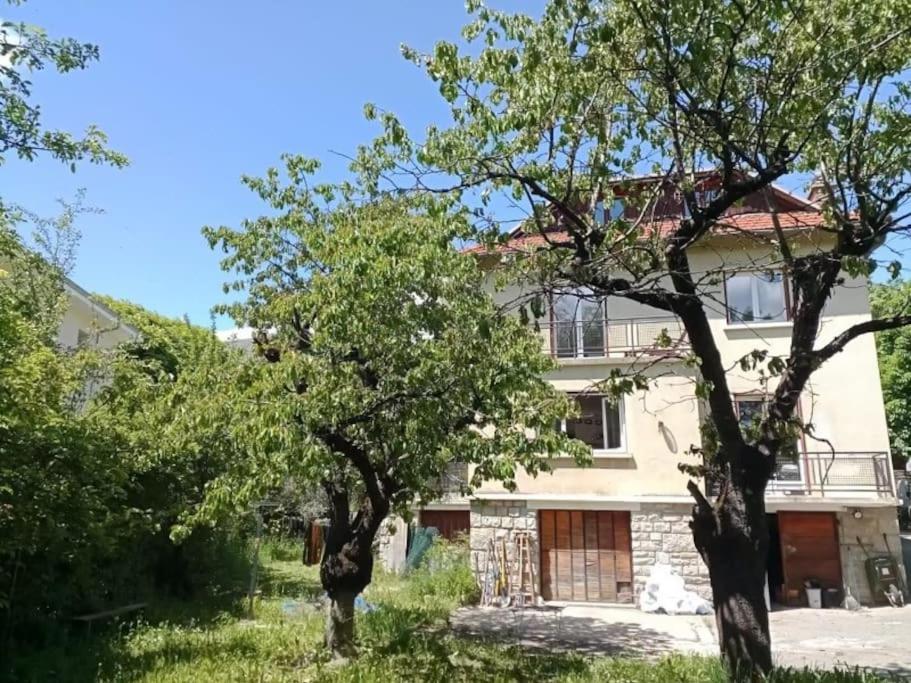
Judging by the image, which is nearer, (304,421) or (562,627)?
(304,421)

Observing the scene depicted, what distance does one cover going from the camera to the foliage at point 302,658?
7.33 m

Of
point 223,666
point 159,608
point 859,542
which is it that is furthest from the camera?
point 859,542

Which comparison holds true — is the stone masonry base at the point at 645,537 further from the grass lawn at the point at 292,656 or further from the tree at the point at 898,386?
the tree at the point at 898,386

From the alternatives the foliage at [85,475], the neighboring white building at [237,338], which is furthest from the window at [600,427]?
the foliage at [85,475]

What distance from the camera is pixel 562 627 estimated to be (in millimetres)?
12633

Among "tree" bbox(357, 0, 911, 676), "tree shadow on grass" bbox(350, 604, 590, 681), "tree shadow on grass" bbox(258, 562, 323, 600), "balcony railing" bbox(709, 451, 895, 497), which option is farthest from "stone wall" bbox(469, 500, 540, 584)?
"tree" bbox(357, 0, 911, 676)

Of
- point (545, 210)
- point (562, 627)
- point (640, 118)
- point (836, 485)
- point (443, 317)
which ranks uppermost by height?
point (640, 118)

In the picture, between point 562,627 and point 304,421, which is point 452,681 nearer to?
point 304,421

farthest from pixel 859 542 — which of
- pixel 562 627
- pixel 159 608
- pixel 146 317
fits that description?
pixel 146 317

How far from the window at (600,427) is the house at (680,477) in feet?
0.09

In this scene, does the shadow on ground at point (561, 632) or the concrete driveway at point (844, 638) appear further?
the shadow on ground at point (561, 632)

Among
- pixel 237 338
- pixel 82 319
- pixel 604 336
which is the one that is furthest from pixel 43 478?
pixel 237 338

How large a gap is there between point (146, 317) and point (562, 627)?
20457mm

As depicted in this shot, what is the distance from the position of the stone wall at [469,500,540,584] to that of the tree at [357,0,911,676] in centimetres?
1001
